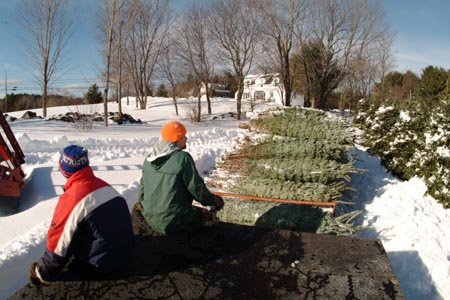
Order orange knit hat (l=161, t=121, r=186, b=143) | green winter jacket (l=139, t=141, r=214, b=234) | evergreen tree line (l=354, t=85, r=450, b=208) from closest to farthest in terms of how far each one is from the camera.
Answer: green winter jacket (l=139, t=141, r=214, b=234), orange knit hat (l=161, t=121, r=186, b=143), evergreen tree line (l=354, t=85, r=450, b=208)

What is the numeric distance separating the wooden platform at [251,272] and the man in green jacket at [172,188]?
211mm

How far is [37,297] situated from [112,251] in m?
0.58

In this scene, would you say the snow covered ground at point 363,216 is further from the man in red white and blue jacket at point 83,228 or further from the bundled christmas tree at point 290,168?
the man in red white and blue jacket at point 83,228

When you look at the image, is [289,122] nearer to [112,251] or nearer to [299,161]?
A: [299,161]

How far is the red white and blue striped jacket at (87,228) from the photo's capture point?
91.9 inches

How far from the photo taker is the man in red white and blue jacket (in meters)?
2.34

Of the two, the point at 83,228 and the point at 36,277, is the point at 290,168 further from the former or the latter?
the point at 36,277

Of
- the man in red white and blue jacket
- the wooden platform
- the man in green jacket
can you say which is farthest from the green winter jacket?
the man in red white and blue jacket

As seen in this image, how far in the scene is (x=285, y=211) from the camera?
5.05 m

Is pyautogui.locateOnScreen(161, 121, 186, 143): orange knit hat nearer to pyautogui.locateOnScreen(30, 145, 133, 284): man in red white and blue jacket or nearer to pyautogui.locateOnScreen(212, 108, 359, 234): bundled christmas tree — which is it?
pyautogui.locateOnScreen(30, 145, 133, 284): man in red white and blue jacket

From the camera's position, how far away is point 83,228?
241cm

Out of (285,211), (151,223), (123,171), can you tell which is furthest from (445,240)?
(123,171)

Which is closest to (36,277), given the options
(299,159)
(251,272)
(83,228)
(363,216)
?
(83,228)

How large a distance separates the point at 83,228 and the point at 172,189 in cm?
91
